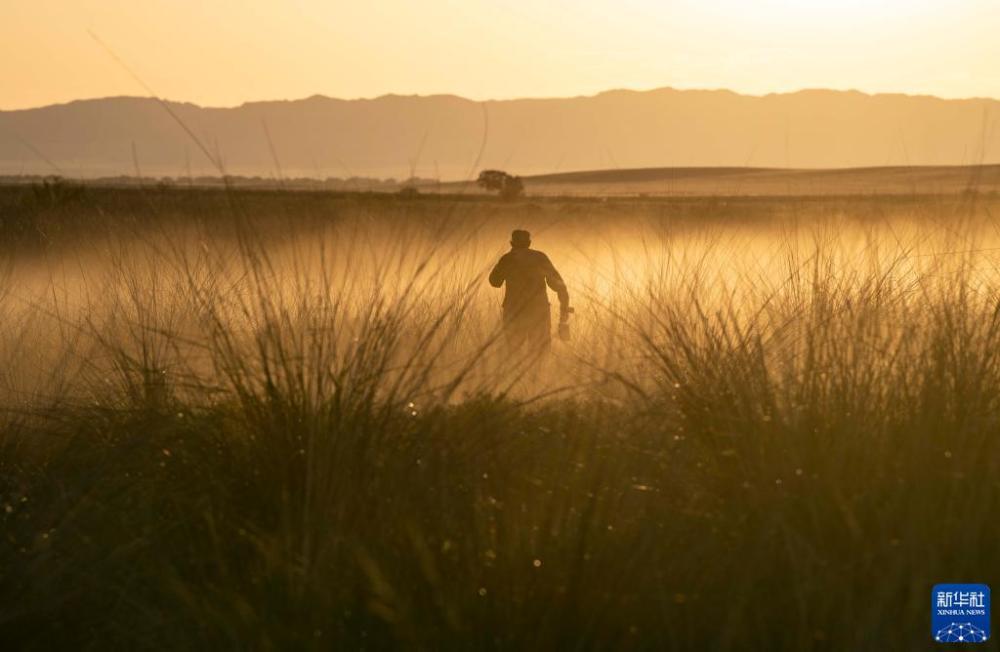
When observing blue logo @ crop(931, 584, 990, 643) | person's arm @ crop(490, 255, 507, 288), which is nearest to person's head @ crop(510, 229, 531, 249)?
person's arm @ crop(490, 255, 507, 288)

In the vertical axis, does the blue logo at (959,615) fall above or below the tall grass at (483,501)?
below

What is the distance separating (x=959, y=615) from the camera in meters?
3.95

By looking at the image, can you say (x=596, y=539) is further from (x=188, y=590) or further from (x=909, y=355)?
(x=909, y=355)

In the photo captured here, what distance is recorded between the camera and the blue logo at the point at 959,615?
393 cm

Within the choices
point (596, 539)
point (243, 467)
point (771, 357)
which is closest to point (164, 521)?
point (243, 467)

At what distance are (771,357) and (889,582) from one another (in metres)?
1.78

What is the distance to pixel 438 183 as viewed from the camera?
5.17 metres

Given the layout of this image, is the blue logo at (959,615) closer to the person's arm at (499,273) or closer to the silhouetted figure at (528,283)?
the silhouetted figure at (528,283)

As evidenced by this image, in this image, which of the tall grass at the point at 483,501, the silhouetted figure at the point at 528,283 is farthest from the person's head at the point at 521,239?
the tall grass at the point at 483,501

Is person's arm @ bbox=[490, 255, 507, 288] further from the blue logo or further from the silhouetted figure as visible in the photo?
the blue logo

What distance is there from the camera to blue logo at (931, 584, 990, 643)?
3.93 m

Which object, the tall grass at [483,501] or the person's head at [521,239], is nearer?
the tall grass at [483,501]

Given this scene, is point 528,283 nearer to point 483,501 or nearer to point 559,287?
point 559,287

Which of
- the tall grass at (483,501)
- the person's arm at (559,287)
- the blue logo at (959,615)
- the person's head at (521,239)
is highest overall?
the person's head at (521,239)
